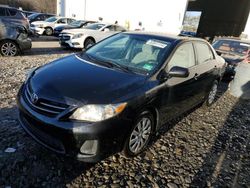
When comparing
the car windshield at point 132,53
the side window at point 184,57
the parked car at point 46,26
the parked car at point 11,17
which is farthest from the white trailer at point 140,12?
the car windshield at point 132,53

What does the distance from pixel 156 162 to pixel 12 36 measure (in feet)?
24.5

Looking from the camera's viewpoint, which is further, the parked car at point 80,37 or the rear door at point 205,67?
the parked car at point 80,37

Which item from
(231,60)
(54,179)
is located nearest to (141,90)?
(54,179)

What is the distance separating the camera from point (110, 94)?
9.15ft

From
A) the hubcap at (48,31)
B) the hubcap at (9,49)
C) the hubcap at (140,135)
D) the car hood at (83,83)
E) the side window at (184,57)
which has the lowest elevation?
the hubcap at (48,31)

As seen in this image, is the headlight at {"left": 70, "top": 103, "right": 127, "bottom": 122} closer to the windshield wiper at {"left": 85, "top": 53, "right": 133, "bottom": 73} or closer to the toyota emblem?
the toyota emblem

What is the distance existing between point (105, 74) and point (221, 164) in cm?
209

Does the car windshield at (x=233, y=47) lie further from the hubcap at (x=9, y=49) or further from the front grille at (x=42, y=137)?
the front grille at (x=42, y=137)

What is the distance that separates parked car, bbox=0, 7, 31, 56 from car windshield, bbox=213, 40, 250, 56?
721cm

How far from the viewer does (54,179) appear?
2.83 metres

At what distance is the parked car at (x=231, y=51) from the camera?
26.2 feet

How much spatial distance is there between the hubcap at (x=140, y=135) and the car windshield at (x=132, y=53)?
2.21ft

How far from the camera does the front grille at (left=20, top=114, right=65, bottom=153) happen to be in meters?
2.71

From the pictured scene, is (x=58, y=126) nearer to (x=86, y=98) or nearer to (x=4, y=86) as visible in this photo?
(x=86, y=98)
